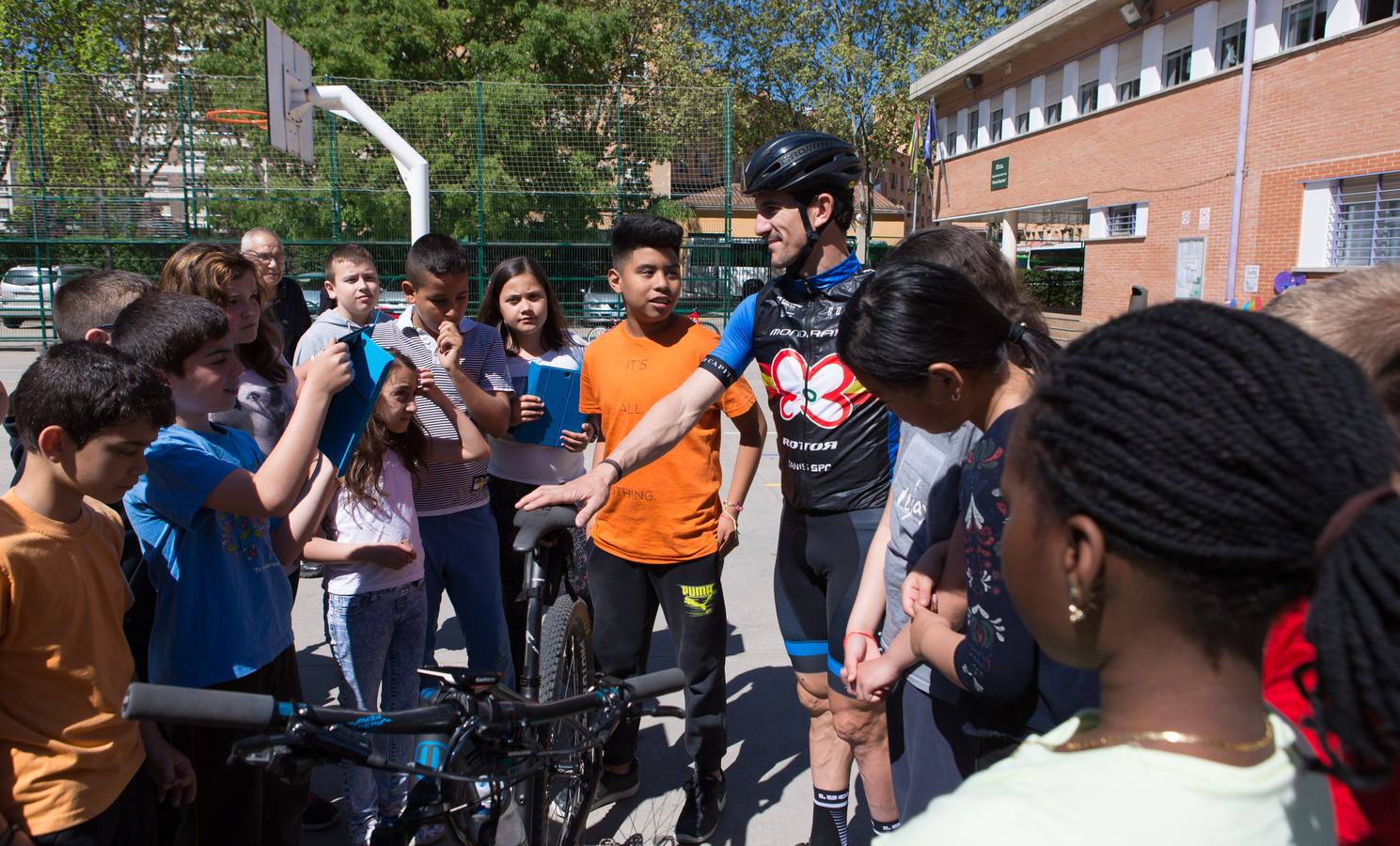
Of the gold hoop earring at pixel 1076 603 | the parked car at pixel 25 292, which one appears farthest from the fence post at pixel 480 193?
the gold hoop earring at pixel 1076 603

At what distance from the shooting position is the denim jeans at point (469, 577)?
356cm

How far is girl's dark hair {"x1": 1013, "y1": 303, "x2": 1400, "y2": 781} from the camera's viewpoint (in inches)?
33.8

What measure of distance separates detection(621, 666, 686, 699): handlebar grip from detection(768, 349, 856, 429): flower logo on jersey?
48.5 inches

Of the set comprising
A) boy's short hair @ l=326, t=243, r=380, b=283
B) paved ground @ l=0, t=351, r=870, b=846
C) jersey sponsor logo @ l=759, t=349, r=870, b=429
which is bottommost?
paved ground @ l=0, t=351, r=870, b=846

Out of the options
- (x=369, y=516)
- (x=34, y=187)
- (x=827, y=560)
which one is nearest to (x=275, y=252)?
(x=369, y=516)

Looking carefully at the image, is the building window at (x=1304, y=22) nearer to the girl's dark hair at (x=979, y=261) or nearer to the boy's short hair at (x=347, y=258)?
the boy's short hair at (x=347, y=258)

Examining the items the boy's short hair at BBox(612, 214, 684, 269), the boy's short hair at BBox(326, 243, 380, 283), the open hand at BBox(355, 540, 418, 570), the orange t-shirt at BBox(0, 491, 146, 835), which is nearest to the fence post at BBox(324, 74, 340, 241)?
the boy's short hair at BBox(326, 243, 380, 283)

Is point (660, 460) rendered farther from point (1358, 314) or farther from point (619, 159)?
point (619, 159)

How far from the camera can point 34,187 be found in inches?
652

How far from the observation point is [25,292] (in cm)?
1806

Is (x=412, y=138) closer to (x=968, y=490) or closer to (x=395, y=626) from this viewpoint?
(x=395, y=626)

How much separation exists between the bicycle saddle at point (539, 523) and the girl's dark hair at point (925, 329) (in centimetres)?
107

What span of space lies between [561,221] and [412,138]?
3076mm

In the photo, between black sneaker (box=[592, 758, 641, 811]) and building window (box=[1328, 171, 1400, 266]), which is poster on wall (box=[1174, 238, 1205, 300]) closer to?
building window (box=[1328, 171, 1400, 266])
